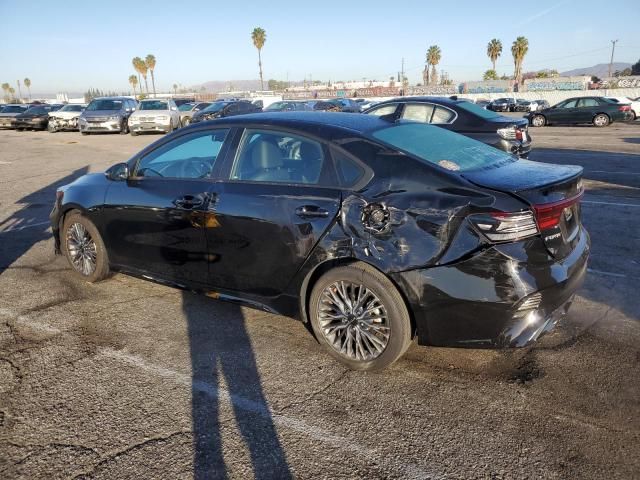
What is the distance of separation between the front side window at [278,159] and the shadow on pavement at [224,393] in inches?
47.8

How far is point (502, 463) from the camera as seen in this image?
244 cm

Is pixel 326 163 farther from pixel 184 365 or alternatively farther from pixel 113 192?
pixel 113 192

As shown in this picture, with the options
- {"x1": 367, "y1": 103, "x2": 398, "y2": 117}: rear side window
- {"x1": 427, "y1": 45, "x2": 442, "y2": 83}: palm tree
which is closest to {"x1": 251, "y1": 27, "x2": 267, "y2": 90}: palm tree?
{"x1": 427, "y1": 45, "x2": 442, "y2": 83}: palm tree

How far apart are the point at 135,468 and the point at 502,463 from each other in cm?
182

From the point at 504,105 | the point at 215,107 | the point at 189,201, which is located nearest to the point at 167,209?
the point at 189,201

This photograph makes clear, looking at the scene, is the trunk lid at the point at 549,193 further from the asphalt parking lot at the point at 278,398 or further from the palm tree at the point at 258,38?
the palm tree at the point at 258,38

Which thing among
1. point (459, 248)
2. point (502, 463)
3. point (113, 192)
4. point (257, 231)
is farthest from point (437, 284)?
point (113, 192)

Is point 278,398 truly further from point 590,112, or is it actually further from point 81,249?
point 590,112

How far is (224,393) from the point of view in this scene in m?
3.08

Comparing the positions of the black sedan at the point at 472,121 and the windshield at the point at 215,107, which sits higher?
the windshield at the point at 215,107

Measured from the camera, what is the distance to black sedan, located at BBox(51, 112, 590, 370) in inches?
113

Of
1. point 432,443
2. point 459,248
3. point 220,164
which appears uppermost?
point 220,164

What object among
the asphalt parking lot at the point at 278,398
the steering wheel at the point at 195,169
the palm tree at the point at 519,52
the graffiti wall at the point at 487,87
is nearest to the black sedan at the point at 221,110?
the steering wheel at the point at 195,169

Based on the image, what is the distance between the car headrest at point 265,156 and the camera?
12.0 ft
